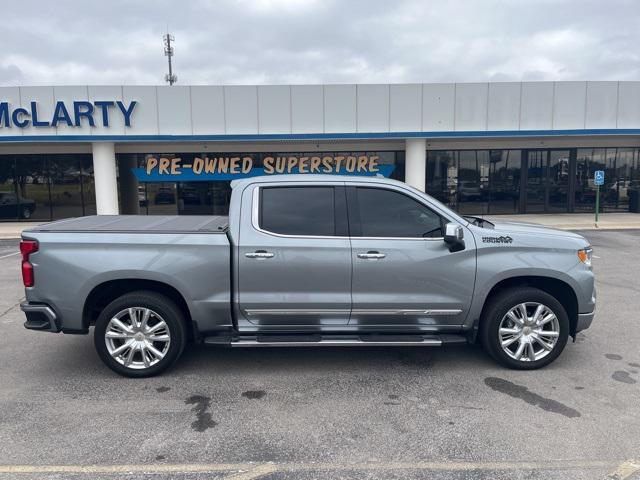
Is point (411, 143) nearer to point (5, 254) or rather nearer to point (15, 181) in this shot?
point (5, 254)

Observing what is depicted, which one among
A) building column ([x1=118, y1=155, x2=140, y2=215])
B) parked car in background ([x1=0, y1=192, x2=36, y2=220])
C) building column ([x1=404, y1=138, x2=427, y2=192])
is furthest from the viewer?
building column ([x1=118, y1=155, x2=140, y2=215])

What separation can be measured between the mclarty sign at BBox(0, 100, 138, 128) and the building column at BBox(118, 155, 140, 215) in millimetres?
3984

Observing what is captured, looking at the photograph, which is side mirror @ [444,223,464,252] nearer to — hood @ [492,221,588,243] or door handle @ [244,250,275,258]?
hood @ [492,221,588,243]

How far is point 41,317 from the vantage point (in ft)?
14.6

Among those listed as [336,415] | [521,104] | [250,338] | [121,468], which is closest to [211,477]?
[121,468]

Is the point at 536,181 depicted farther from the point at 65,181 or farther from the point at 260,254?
the point at 65,181

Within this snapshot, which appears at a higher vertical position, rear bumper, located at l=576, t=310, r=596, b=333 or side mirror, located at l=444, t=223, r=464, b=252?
side mirror, located at l=444, t=223, r=464, b=252

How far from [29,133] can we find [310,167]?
10.6 meters

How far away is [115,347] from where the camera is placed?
454 cm

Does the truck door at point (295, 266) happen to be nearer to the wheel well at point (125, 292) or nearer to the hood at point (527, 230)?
the wheel well at point (125, 292)

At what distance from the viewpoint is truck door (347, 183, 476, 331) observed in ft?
14.7

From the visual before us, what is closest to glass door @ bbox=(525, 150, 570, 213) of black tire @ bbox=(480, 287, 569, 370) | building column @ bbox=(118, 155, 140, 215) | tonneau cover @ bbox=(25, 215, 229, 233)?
building column @ bbox=(118, 155, 140, 215)

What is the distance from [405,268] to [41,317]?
3337 mm

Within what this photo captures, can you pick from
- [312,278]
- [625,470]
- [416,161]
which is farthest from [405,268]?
[416,161]
